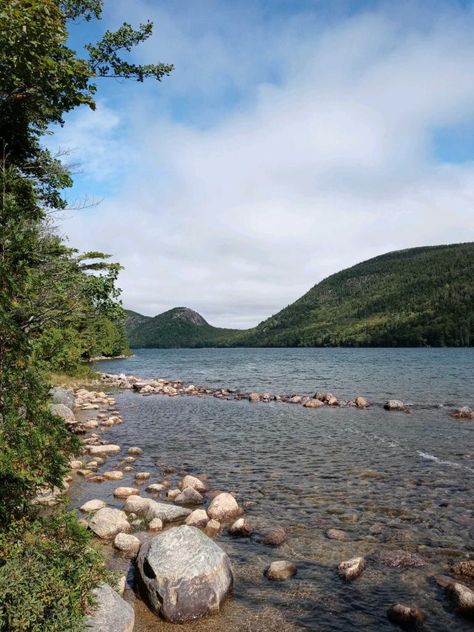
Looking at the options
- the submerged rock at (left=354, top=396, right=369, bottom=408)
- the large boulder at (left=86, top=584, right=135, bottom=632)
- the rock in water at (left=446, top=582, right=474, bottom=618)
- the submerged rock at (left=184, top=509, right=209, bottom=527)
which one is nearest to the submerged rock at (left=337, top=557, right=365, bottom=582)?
the rock in water at (left=446, top=582, right=474, bottom=618)

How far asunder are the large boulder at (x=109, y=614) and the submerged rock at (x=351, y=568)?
4804mm

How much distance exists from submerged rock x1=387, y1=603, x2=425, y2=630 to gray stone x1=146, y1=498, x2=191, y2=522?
6813 millimetres

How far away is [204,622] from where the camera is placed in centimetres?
804

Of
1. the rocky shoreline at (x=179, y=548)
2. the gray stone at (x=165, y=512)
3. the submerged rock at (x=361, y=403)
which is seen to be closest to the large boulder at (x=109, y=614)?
the rocky shoreline at (x=179, y=548)

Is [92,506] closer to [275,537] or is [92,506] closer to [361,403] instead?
[275,537]

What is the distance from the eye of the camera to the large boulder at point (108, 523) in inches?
464

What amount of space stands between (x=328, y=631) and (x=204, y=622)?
2.33m

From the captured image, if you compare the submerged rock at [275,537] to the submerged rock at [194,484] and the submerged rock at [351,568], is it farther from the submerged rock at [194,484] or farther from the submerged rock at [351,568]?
the submerged rock at [194,484]

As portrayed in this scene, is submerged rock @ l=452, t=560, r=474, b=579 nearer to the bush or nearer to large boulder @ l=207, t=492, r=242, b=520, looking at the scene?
large boulder @ l=207, t=492, r=242, b=520

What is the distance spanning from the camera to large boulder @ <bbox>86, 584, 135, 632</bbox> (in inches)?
266

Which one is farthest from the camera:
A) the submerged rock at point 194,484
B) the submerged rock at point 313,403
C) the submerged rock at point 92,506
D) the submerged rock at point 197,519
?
the submerged rock at point 313,403

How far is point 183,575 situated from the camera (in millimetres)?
8453

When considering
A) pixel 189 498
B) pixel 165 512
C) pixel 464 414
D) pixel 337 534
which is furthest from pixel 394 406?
pixel 165 512

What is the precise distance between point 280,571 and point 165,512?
15.2ft
